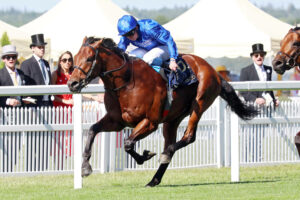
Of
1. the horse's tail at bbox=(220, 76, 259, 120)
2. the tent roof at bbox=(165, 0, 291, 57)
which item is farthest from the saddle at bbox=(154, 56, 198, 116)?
the tent roof at bbox=(165, 0, 291, 57)

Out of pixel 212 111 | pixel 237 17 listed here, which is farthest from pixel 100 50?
pixel 237 17

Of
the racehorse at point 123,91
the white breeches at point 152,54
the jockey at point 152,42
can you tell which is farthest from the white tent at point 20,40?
the racehorse at point 123,91

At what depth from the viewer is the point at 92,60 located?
762cm

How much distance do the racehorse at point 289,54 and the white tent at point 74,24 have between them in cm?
1141

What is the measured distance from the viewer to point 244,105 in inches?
369

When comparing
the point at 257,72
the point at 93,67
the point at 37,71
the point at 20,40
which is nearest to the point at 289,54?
the point at 93,67

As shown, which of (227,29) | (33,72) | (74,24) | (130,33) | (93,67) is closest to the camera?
(93,67)

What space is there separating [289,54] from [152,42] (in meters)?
1.61

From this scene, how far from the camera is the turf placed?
7234mm

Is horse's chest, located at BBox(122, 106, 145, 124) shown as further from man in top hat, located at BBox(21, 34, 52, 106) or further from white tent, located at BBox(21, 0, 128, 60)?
white tent, located at BBox(21, 0, 128, 60)

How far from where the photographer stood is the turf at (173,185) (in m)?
7.23

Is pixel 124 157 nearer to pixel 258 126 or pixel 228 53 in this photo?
pixel 258 126

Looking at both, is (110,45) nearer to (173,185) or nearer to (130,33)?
(130,33)

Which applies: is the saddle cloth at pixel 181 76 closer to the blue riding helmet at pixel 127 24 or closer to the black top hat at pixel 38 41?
the blue riding helmet at pixel 127 24
